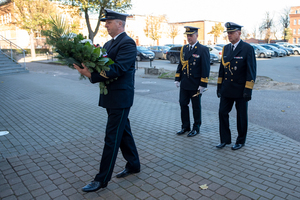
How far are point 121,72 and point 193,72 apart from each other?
2326 mm

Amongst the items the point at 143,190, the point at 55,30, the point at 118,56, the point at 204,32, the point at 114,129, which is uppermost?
the point at 204,32

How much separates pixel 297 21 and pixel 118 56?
103471 millimetres

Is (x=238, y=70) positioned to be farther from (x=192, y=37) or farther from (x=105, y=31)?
(x=105, y=31)

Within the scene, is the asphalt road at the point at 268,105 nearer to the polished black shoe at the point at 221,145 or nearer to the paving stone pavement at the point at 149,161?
the paving stone pavement at the point at 149,161

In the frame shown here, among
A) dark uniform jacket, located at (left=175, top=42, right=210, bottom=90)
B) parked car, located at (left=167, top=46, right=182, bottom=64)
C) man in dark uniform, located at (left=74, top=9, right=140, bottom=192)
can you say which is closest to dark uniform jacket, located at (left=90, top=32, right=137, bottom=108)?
man in dark uniform, located at (left=74, top=9, right=140, bottom=192)

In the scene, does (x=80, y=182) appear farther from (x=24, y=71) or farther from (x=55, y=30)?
(x=24, y=71)

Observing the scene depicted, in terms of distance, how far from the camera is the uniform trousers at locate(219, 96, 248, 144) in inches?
177

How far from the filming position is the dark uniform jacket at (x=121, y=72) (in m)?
3.08

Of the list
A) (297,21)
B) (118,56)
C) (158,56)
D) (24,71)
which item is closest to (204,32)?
(297,21)

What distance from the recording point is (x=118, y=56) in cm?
312

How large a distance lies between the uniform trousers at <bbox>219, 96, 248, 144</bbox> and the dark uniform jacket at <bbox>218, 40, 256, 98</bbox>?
5.6 inches

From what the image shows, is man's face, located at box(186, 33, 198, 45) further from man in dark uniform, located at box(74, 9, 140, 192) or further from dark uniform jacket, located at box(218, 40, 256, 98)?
man in dark uniform, located at box(74, 9, 140, 192)

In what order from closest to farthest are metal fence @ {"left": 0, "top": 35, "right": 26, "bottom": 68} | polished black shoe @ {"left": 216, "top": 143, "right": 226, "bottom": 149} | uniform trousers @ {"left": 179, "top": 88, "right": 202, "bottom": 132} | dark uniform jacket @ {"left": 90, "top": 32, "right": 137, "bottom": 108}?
dark uniform jacket @ {"left": 90, "top": 32, "right": 137, "bottom": 108}, polished black shoe @ {"left": 216, "top": 143, "right": 226, "bottom": 149}, uniform trousers @ {"left": 179, "top": 88, "right": 202, "bottom": 132}, metal fence @ {"left": 0, "top": 35, "right": 26, "bottom": 68}

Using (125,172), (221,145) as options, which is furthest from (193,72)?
(125,172)
